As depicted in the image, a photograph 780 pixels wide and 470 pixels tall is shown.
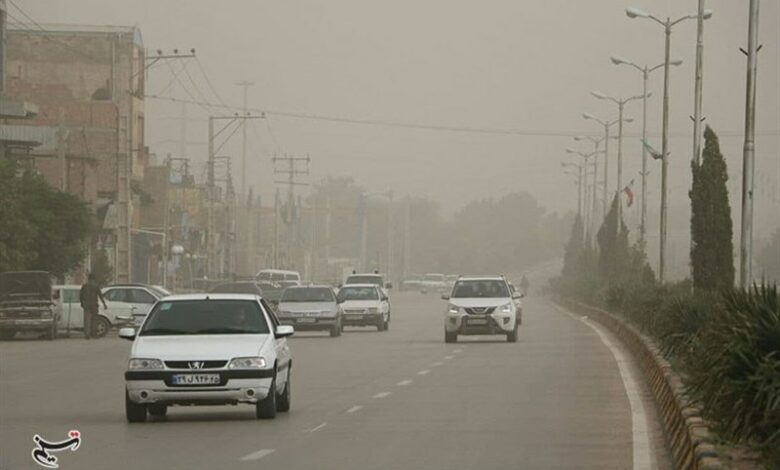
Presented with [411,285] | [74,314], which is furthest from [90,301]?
[411,285]

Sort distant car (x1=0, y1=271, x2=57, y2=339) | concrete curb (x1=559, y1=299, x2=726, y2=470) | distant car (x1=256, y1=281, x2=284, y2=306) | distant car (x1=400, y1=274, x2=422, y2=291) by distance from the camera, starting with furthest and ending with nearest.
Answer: distant car (x1=400, y1=274, x2=422, y2=291) → distant car (x1=256, y1=281, x2=284, y2=306) → distant car (x1=0, y1=271, x2=57, y2=339) → concrete curb (x1=559, y1=299, x2=726, y2=470)

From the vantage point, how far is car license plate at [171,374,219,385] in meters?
21.6

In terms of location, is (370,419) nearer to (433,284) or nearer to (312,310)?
(312,310)

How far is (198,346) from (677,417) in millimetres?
5949

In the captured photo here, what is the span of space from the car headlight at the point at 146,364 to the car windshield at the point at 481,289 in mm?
28892

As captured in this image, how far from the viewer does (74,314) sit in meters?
57.5

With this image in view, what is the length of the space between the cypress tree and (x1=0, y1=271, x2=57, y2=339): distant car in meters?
19.8

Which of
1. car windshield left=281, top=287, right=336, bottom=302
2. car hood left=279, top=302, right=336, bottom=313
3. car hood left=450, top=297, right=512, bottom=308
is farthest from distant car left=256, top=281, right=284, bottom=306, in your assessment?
car hood left=450, top=297, right=512, bottom=308

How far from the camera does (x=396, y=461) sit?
17.1 metres

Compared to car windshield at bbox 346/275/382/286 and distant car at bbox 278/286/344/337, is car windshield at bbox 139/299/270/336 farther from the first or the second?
car windshield at bbox 346/275/382/286

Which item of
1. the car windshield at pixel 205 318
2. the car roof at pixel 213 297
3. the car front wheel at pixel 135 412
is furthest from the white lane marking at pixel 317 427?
the car roof at pixel 213 297

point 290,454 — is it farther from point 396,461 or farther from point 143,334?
point 143,334

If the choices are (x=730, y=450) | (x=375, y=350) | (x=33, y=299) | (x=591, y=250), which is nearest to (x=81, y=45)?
(x=591, y=250)

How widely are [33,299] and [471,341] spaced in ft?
42.0
